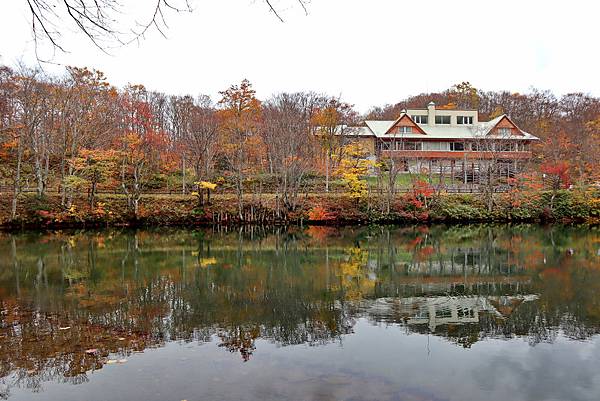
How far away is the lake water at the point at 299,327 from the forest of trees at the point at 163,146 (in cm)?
1524

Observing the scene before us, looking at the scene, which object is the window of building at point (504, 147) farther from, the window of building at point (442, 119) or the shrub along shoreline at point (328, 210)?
the window of building at point (442, 119)

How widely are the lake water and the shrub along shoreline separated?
531 inches

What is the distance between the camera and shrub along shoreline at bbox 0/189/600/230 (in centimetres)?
3294

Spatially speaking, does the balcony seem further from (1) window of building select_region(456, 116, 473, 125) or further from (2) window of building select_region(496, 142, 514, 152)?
(1) window of building select_region(456, 116, 473, 125)

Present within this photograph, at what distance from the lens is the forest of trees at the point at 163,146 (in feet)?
107

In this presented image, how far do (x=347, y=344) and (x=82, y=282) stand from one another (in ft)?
30.2

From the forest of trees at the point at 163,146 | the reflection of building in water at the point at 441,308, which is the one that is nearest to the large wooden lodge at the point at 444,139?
the forest of trees at the point at 163,146

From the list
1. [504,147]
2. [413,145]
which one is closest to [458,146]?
[413,145]

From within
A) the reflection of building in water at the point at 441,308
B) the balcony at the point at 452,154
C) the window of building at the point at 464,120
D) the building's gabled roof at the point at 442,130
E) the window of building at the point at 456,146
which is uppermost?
the window of building at the point at 464,120

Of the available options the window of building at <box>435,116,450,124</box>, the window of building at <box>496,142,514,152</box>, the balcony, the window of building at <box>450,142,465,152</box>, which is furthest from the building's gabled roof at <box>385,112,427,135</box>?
the window of building at <box>496,142,514,152</box>

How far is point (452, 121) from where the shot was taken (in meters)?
53.8

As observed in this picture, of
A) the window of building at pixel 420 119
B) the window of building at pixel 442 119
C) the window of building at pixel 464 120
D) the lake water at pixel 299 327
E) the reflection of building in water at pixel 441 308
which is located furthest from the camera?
the window of building at pixel 420 119

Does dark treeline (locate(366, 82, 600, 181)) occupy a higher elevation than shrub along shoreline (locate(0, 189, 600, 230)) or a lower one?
higher

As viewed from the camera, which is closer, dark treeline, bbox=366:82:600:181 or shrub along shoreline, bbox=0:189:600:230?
shrub along shoreline, bbox=0:189:600:230
